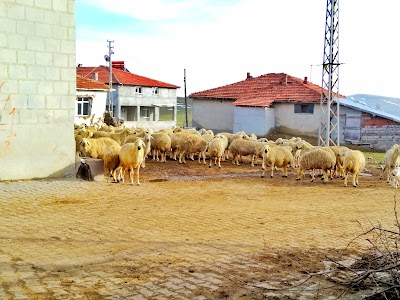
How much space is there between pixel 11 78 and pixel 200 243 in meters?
6.93

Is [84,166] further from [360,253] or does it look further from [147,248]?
[360,253]

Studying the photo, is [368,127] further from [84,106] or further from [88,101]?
[84,106]

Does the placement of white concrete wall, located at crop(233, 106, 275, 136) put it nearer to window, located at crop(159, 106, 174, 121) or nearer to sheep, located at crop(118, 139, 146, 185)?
window, located at crop(159, 106, 174, 121)

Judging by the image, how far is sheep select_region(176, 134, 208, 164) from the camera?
20.3 metres

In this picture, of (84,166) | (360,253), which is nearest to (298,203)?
(360,253)

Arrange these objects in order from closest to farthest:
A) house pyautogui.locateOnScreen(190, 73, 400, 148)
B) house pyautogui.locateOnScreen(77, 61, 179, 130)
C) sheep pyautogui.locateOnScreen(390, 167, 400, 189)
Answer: sheep pyautogui.locateOnScreen(390, 167, 400, 189) → house pyautogui.locateOnScreen(190, 73, 400, 148) → house pyautogui.locateOnScreen(77, 61, 179, 130)

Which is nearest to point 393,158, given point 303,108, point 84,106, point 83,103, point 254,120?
point 303,108

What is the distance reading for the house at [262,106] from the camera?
116 ft

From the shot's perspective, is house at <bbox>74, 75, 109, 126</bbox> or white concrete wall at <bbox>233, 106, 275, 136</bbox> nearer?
house at <bbox>74, 75, 109, 126</bbox>

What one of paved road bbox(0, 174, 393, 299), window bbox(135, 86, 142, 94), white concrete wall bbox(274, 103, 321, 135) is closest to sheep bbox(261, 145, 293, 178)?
paved road bbox(0, 174, 393, 299)

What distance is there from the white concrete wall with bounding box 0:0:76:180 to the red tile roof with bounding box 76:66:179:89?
106 feet

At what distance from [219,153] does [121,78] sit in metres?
29.2

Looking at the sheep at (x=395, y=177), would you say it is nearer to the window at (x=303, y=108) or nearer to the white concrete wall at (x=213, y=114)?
the window at (x=303, y=108)

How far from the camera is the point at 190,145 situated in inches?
798
